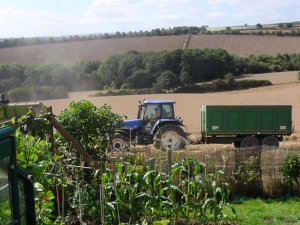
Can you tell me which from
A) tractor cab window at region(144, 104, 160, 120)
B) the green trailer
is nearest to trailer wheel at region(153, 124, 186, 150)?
tractor cab window at region(144, 104, 160, 120)

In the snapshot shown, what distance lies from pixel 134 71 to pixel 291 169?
43964 millimetres

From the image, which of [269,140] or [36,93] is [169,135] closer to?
[269,140]

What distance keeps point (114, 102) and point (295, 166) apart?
3011cm

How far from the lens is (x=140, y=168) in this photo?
886 centimetres

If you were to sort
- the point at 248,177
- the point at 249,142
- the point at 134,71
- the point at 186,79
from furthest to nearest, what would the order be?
the point at 134,71 < the point at 186,79 < the point at 249,142 < the point at 248,177

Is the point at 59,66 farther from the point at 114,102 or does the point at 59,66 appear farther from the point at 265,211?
the point at 265,211

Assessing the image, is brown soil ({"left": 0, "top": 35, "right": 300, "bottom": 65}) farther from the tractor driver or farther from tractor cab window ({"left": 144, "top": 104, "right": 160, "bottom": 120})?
the tractor driver

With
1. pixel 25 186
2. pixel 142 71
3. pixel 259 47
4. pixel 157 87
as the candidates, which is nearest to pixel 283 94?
pixel 157 87

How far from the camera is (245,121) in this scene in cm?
1797

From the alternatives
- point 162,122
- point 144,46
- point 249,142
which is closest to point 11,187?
point 162,122

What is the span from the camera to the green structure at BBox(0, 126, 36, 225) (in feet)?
8.71

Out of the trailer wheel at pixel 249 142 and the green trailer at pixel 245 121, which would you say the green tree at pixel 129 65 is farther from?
the trailer wheel at pixel 249 142

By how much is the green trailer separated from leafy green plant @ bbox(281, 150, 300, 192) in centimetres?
728

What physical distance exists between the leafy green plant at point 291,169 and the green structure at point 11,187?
815cm
